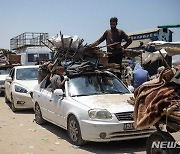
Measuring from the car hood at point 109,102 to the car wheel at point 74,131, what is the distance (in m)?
0.44

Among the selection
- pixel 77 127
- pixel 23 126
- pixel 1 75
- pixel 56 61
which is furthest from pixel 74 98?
pixel 1 75

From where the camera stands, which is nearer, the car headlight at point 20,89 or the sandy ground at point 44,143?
the sandy ground at point 44,143

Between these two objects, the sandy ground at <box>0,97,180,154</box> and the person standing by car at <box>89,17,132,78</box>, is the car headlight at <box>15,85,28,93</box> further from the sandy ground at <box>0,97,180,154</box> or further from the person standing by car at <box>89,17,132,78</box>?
the person standing by car at <box>89,17,132,78</box>

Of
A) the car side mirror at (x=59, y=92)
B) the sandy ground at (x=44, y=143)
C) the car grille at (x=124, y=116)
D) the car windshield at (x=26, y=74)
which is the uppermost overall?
the car windshield at (x=26, y=74)

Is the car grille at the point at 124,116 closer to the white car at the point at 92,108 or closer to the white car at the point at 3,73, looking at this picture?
the white car at the point at 92,108

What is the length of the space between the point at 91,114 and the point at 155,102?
2.06 m

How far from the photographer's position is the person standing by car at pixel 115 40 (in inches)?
347

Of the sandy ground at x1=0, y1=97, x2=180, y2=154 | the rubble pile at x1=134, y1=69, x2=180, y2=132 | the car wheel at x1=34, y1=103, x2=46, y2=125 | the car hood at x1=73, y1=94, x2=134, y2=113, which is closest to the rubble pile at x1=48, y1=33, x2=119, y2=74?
the car hood at x1=73, y1=94, x2=134, y2=113

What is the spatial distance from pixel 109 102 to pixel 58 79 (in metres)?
1.70

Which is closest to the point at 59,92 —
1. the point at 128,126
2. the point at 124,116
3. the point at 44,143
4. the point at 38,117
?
the point at 44,143

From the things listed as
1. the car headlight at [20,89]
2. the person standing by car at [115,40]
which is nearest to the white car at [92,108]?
the person standing by car at [115,40]

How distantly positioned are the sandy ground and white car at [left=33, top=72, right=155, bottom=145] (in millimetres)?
288

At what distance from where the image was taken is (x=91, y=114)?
251 inches

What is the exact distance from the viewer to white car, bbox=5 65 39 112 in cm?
1155
